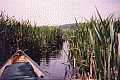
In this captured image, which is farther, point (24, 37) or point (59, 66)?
point (59, 66)

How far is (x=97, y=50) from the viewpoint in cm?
177

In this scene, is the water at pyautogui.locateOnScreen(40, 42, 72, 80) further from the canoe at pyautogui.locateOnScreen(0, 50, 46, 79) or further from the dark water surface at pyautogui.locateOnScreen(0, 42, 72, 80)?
the canoe at pyautogui.locateOnScreen(0, 50, 46, 79)

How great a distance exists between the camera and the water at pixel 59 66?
2.70 metres

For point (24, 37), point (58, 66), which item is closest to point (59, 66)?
point (58, 66)

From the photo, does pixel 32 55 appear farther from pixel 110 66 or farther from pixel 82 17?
pixel 110 66

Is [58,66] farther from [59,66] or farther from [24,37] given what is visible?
[24,37]

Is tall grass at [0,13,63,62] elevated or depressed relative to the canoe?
elevated

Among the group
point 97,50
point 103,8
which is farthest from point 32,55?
point 97,50

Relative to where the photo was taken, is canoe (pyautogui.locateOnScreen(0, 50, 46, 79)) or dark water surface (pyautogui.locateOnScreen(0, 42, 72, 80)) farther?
dark water surface (pyautogui.locateOnScreen(0, 42, 72, 80))

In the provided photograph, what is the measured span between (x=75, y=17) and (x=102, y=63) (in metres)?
0.87

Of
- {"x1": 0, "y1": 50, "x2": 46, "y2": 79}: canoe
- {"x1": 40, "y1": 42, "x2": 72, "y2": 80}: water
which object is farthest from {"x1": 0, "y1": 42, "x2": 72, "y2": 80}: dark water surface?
{"x1": 0, "y1": 50, "x2": 46, "y2": 79}: canoe

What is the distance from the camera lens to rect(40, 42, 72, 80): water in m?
2.70

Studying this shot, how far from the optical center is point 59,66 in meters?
2.84

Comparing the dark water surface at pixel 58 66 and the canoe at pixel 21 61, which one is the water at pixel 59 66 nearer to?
the dark water surface at pixel 58 66
